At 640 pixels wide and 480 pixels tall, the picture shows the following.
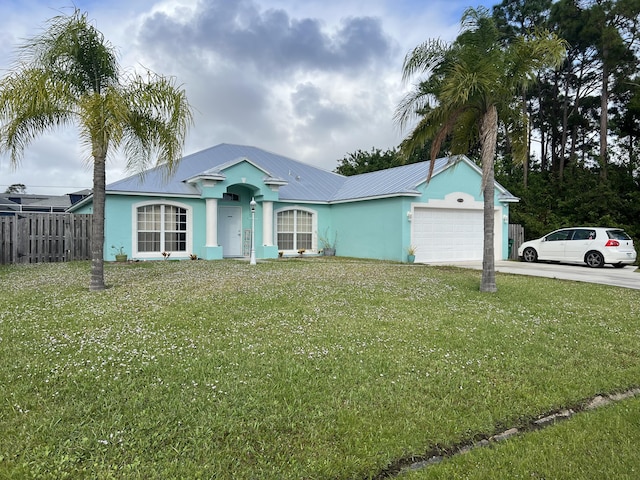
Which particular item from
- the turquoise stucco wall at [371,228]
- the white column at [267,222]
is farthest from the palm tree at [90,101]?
the turquoise stucco wall at [371,228]

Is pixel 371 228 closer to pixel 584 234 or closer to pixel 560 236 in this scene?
pixel 560 236

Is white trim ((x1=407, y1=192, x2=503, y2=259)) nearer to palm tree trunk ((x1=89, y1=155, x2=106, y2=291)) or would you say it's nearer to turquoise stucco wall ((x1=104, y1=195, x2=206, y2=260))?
turquoise stucco wall ((x1=104, y1=195, x2=206, y2=260))

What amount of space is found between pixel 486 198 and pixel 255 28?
33.5ft

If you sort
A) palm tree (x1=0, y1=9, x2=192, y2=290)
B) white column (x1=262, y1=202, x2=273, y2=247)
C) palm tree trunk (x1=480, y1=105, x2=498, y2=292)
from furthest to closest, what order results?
white column (x1=262, y1=202, x2=273, y2=247) → palm tree trunk (x1=480, y1=105, x2=498, y2=292) → palm tree (x1=0, y1=9, x2=192, y2=290)

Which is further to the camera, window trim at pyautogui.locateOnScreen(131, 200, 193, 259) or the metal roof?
the metal roof

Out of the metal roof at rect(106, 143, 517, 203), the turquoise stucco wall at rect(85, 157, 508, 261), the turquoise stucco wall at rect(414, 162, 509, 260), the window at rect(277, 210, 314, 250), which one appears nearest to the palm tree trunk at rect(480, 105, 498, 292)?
the metal roof at rect(106, 143, 517, 203)

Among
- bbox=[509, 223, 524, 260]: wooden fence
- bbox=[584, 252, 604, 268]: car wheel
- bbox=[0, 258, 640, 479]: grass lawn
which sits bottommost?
bbox=[0, 258, 640, 479]: grass lawn

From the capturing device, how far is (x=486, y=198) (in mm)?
9664

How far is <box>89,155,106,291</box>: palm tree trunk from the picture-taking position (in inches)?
358

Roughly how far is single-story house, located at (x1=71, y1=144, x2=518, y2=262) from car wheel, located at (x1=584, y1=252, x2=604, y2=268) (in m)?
3.90

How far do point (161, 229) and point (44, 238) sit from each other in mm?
4050

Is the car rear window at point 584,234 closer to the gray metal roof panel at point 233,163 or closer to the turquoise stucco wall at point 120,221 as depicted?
the gray metal roof panel at point 233,163

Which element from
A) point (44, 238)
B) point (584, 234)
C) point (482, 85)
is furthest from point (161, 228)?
point (584, 234)

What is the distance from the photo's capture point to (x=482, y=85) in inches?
346
